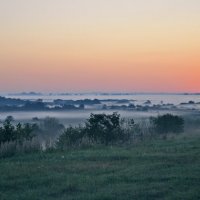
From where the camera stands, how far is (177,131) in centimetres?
3353

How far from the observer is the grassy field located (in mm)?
10227

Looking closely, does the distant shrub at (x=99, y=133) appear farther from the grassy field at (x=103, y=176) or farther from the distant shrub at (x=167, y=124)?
the distant shrub at (x=167, y=124)

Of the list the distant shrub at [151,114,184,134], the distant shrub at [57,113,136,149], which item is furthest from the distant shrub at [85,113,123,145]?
the distant shrub at [151,114,184,134]

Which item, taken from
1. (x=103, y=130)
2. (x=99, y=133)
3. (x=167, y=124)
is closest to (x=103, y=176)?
(x=99, y=133)

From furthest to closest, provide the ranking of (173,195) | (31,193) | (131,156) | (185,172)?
(131,156), (185,172), (31,193), (173,195)

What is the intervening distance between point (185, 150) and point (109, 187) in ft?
26.4

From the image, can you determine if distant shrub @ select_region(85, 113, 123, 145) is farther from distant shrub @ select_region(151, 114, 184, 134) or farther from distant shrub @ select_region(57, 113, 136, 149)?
distant shrub @ select_region(151, 114, 184, 134)

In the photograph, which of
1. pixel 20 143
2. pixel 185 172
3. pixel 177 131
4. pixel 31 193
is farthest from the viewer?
pixel 177 131

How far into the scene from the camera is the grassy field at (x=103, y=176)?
10227 mm

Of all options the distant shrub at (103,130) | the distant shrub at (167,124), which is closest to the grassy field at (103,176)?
the distant shrub at (103,130)

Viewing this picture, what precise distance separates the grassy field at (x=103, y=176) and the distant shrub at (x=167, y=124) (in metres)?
14.5

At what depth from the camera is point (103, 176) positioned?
12.4m

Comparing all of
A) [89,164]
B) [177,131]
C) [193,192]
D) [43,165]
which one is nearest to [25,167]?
[43,165]

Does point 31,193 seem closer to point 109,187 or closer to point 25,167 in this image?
point 109,187
